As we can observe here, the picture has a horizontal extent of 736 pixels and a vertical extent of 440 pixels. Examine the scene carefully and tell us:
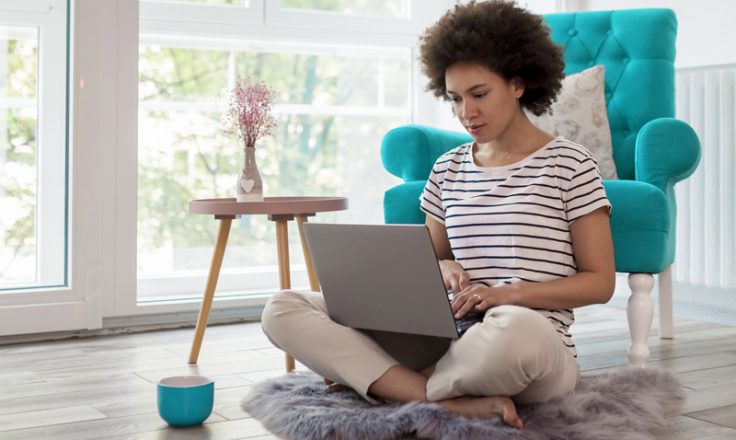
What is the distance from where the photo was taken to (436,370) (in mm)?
1614

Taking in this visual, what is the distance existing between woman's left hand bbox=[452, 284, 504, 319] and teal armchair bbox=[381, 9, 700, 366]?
2.27 ft

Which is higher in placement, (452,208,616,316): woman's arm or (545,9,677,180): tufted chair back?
(545,9,677,180): tufted chair back

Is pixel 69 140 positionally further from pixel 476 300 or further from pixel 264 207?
pixel 476 300

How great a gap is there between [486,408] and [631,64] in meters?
1.53

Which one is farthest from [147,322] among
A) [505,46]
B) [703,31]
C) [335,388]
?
[703,31]

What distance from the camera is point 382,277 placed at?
62.0 inches

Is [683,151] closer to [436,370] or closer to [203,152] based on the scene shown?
[436,370]

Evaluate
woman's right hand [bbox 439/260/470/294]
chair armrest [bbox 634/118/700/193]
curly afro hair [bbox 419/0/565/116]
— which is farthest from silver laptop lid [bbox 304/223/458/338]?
chair armrest [bbox 634/118/700/193]

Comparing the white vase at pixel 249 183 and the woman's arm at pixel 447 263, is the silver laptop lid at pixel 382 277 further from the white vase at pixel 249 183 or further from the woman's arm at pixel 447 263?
the white vase at pixel 249 183

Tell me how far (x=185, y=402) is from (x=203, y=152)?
1.93 m

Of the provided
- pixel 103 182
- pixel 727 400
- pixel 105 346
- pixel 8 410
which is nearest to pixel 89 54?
pixel 103 182

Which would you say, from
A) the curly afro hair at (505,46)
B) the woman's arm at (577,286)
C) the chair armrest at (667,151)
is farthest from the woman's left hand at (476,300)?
the chair armrest at (667,151)

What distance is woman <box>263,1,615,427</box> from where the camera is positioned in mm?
1602

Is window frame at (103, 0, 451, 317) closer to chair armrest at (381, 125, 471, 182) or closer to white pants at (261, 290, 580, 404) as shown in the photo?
chair armrest at (381, 125, 471, 182)
